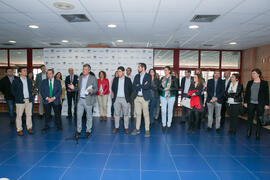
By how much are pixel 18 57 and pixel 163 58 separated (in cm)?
699

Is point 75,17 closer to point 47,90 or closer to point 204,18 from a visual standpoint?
point 47,90

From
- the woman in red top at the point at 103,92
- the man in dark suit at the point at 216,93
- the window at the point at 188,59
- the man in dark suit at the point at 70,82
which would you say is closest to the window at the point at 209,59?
the window at the point at 188,59

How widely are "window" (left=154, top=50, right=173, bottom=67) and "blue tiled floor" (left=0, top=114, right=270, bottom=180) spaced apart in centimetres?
426

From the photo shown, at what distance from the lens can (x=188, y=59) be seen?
28.2 feet

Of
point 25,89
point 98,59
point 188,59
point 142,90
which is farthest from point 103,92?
point 188,59

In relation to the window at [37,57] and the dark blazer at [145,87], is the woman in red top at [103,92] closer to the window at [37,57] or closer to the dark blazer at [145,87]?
the dark blazer at [145,87]

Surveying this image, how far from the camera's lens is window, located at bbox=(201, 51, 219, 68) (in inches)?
339

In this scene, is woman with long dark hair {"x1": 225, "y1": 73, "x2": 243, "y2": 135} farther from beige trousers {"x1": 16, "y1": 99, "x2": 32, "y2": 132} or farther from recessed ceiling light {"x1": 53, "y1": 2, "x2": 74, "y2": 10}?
beige trousers {"x1": 16, "y1": 99, "x2": 32, "y2": 132}

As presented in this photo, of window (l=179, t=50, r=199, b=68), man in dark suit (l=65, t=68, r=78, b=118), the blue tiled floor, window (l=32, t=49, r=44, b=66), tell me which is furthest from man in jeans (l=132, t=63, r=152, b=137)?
window (l=32, t=49, r=44, b=66)

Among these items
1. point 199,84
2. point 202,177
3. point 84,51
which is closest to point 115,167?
point 202,177

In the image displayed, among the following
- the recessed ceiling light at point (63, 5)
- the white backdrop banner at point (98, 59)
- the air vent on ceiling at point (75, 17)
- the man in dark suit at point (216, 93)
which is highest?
the air vent on ceiling at point (75, 17)

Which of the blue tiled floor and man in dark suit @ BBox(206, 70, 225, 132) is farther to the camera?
man in dark suit @ BBox(206, 70, 225, 132)

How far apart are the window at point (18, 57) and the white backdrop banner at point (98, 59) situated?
1.99m

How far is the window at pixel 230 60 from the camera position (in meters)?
8.64
